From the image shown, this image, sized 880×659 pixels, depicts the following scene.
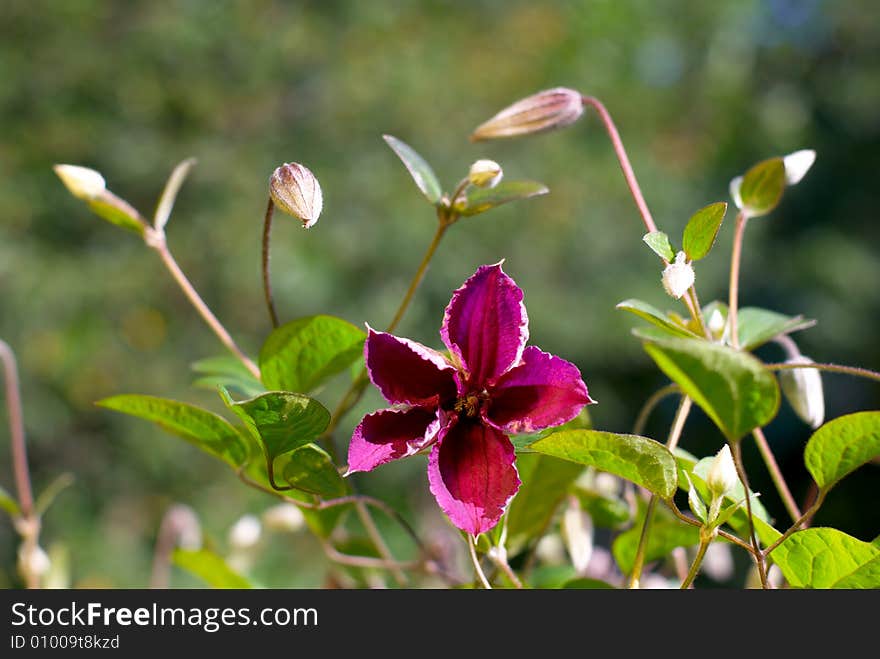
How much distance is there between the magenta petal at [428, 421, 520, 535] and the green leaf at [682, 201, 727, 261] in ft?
0.26

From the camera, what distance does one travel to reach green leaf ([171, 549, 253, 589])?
0.37m

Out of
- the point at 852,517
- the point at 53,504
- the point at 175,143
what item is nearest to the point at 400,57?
the point at 175,143

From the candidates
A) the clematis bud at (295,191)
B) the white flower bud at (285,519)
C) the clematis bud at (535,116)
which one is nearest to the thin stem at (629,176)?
the clematis bud at (535,116)

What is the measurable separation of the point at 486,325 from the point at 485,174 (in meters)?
0.08

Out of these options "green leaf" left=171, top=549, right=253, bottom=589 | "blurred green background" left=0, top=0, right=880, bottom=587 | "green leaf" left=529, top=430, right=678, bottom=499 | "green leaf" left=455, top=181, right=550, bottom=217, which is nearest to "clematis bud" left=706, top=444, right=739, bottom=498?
"green leaf" left=529, top=430, right=678, bottom=499

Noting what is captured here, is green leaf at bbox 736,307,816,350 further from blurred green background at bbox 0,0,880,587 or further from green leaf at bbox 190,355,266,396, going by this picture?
blurred green background at bbox 0,0,880,587

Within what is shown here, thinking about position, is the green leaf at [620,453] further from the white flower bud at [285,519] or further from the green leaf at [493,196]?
the white flower bud at [285,519]

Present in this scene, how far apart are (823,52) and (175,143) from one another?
12.8 ft

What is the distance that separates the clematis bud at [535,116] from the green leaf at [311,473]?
17 cm

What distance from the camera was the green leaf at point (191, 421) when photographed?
0.28m

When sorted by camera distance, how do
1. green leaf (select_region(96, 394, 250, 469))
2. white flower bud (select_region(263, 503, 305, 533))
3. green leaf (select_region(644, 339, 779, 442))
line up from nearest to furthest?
green leaf (select_region(644, 339, 779, 442)) < green leaf (select_region(96, 394, 250, 469)) < white flower bud (select_region(263, 503, 305, 533))

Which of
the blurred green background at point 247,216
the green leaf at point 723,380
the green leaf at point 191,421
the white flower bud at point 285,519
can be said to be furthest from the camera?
the blurred green background at point 247,216

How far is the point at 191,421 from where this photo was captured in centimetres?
29

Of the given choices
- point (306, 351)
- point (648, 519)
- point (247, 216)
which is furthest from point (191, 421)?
point (247, 216)
